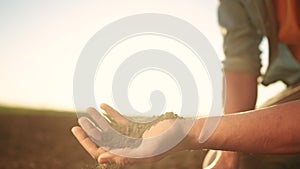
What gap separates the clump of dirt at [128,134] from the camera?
1334mm

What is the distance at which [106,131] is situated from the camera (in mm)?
1472

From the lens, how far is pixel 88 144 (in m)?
1.35

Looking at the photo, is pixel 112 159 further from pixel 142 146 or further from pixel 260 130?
pixel 260 130

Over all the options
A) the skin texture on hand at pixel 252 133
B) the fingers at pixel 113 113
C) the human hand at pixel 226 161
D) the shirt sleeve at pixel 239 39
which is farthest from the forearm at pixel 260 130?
the shirt sleeve at pixel 239 39

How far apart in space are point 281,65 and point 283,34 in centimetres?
22

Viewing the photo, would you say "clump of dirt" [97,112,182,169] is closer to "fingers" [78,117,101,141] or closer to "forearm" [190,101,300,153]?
"fingers" [78,117,101,141]

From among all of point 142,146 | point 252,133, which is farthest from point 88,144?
point 252,133

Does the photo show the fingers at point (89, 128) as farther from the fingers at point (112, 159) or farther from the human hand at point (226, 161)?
the human hand at point (226, 161)

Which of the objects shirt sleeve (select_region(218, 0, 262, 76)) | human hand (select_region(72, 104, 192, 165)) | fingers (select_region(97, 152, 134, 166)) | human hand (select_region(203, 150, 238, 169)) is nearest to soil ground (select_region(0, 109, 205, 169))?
human hand (select_region(203, 150, 238, 169))

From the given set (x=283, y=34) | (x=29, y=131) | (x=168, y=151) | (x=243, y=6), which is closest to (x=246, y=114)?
(x=168, y=151)

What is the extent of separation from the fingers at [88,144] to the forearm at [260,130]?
27 centimetres

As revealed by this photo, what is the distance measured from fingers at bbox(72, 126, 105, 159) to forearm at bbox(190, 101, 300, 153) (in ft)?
0.88

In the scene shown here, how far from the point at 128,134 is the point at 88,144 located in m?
0.13

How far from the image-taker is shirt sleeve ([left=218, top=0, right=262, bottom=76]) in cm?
203
